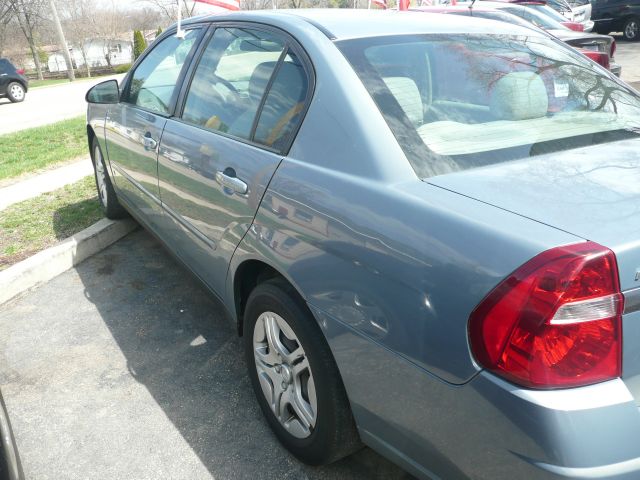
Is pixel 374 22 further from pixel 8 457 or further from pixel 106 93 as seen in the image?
pixel 106 93

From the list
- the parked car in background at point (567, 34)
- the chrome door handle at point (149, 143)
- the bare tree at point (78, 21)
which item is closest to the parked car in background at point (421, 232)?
the chrome door handle at point (149, 143)

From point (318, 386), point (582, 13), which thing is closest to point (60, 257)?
point (318, 386)

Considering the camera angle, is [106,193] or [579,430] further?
[106,193]

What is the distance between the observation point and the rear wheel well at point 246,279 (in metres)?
2.45

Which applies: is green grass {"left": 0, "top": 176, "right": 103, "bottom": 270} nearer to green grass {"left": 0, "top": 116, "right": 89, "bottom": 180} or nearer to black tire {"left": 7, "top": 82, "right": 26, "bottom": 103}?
green grass {"left": 0, "top": 116, "right": 89, "bottom": 180}

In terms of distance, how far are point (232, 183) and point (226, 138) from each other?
1.00 feet

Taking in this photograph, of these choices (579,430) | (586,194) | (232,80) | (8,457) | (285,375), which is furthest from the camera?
(232,80)

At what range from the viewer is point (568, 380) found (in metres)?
1.39

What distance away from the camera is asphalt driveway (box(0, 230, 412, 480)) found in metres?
2.45

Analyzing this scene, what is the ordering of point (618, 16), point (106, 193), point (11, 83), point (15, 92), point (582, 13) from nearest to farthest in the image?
point (106, 193) → point (11, 83) → point (15, 92) → point (582, 13) → point (618, 16)

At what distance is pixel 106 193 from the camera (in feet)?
16.1

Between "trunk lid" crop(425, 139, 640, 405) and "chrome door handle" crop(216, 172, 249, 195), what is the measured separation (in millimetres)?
878

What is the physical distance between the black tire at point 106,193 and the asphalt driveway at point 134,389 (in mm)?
792

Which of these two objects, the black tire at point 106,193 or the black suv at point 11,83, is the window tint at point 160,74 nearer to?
the black tire at point 106,193
